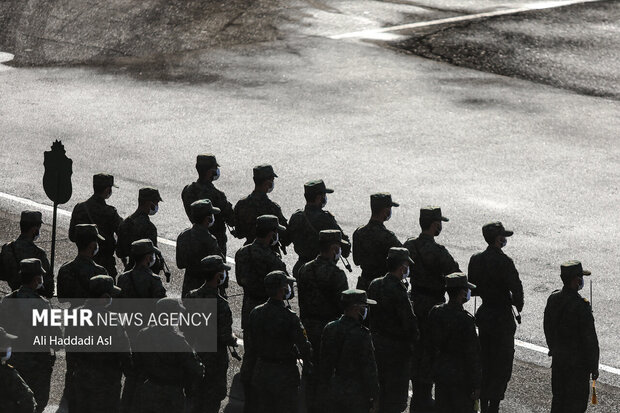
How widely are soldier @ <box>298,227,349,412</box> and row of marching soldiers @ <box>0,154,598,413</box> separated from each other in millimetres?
13

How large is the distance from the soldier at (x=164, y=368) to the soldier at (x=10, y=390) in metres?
1.16

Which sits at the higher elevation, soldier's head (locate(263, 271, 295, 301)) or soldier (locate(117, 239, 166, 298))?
soldier's head (locate(263, 271, 295, 301))

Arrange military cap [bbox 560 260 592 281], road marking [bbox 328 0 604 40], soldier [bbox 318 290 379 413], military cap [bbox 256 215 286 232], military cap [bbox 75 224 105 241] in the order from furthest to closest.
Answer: road marking [bbox 328 0 604 40] → military cap [bbox 256 215 286 232] → military cap [bbox 75 224 105 241] → military cap [bbox 560 260 592 281] → soldier [bbox 318 290 379 413]

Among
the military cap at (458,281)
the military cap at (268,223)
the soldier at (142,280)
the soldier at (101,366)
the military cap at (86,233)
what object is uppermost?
the military cap at (458,281)

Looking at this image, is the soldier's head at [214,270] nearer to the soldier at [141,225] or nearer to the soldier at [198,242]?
the soldier at [198,242]

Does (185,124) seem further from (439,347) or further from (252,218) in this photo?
(439,347)

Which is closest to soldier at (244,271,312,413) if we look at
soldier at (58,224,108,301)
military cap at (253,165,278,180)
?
soldier at (58,224,108,301)

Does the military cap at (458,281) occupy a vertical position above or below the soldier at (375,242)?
above

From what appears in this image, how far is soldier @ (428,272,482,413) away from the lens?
40.0 feet

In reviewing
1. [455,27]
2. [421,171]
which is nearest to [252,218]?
[421,171]

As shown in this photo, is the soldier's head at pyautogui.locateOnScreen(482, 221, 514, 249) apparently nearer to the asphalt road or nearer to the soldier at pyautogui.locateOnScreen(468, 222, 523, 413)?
the soldier at pyautogui.locateOnScreen(468, 222, 523, 413)

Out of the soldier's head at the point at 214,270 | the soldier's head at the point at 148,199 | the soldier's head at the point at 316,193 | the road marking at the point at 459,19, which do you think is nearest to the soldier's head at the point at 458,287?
the soldier's head at the point at 214,270

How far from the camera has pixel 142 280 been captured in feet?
41.6

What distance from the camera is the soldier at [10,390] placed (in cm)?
1056
